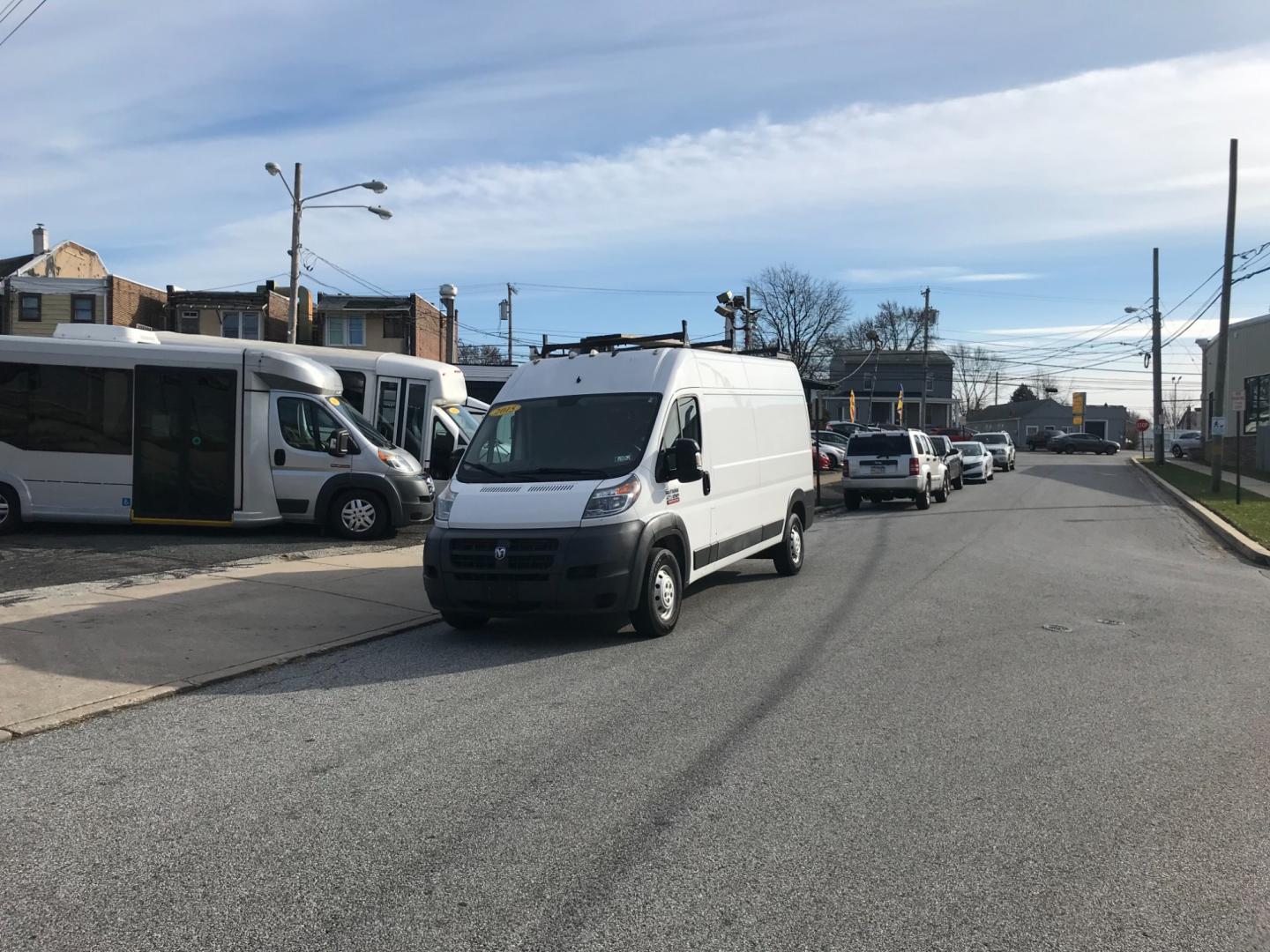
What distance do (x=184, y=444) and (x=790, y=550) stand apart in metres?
8.42

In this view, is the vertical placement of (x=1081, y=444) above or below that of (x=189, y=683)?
above

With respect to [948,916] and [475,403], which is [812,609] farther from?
[475,403]

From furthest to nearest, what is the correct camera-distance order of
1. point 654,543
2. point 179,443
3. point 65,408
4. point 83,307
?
point 83,307, point 179,443, point 65,408, point 654,543

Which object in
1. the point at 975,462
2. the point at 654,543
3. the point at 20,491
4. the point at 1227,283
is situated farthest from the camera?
the point at 975,462

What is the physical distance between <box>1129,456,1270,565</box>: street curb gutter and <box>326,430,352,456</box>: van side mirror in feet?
41.5

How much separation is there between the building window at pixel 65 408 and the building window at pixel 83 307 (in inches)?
1318

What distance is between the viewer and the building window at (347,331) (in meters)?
48.8

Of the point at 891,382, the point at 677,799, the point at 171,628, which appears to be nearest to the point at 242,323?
the point at 171,628

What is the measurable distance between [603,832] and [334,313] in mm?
47072

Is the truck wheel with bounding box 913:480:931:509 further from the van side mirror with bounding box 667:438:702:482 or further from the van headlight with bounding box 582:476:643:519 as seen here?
the van headlight with bounding box 582:476:643:519

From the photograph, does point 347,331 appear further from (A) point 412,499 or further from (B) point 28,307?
(A) point 412,499

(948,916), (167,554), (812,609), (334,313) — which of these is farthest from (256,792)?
(334,313)

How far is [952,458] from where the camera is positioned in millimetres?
29344

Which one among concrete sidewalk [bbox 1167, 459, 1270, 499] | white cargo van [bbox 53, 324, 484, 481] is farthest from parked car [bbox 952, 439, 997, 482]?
white cargo van [bbox 53, 324, 484, 481]
